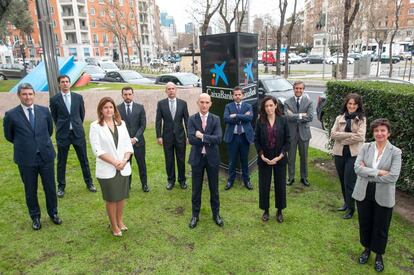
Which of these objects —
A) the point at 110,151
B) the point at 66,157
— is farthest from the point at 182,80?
the point at 110,151

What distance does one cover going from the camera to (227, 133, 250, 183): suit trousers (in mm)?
6160

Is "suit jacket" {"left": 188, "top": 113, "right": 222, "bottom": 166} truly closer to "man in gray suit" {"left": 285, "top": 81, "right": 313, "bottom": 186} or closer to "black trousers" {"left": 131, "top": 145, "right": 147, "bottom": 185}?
"black trousers" {"left": 131, "top": 145, "right": 147, "bottom": 185}

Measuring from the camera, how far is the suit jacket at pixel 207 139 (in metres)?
4.66

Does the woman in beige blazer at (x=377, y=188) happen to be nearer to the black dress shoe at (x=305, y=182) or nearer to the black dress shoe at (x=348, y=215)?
the black dress shoe at (x=348, y=215)

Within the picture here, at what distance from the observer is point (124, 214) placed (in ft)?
17.5

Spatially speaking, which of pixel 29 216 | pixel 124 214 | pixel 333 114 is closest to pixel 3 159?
pixel 29 216

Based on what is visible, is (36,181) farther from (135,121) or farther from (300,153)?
(300,153)

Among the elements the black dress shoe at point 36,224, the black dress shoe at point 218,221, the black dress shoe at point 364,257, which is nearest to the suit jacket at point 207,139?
the black dress shoe at point 218,221

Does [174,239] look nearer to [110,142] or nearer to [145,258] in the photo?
[145,258]

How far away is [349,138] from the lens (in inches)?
191

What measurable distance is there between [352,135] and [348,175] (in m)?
0.61

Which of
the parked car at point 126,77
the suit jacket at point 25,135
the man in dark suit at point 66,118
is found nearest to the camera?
the suit jacket at point 25,135

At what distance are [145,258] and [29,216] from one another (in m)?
2.31

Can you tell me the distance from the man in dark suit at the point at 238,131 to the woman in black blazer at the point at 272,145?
1110mm
